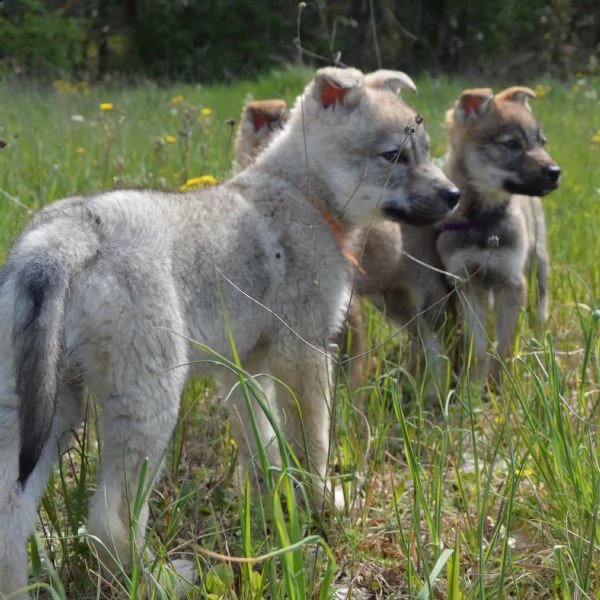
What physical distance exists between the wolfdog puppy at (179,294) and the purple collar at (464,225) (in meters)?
1.14

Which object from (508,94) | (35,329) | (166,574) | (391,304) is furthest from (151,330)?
(508,94)

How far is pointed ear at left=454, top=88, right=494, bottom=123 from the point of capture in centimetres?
470

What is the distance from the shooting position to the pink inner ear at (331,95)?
10.6 feet

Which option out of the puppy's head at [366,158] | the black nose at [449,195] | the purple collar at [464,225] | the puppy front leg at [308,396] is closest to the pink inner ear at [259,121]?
the purple collar at [464,225]

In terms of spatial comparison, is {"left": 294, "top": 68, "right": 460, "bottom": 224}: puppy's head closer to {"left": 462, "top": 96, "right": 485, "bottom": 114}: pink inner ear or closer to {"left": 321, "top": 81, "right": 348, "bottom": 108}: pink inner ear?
{"left": 321, "top": 81, "right": 348, "bottom": 108}: pink inner ear

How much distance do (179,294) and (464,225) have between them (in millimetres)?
2297

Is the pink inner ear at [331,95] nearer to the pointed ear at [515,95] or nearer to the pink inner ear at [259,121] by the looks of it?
the pink inner ear at [259,121]

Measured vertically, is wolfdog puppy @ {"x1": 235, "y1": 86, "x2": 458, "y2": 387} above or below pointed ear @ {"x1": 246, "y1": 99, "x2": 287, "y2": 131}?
below

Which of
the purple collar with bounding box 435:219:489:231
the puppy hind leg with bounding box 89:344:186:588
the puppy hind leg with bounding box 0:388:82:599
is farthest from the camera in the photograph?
the purple collar with bounding box 435:219:489:231

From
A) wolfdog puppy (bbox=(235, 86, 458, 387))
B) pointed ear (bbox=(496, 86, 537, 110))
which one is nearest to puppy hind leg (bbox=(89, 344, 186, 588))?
wolfdog puppy (bbox=(235, 86, 458, 387))

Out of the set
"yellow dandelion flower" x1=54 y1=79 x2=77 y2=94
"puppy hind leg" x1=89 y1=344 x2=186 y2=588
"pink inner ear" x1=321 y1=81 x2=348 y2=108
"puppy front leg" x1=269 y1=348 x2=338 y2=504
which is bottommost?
"yellow dandelion flower" x1=54 y1=79 x2=77 y2=94


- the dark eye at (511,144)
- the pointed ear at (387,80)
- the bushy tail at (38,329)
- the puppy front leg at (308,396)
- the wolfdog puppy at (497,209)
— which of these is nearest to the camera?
the bushy tail at (38,329)

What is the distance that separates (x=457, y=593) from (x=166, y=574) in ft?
1.99

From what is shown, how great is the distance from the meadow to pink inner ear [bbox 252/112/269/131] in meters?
0.35
